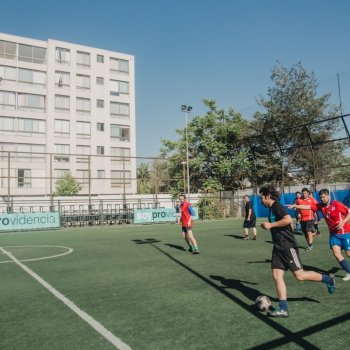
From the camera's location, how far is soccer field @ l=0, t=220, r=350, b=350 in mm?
4793

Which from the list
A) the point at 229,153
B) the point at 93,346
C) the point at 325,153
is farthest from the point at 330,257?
the point at 229,153

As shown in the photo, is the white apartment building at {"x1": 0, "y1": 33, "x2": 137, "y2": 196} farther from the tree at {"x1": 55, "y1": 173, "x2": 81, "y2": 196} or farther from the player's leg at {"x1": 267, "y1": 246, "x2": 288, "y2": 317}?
the player's leg at {"x1": 267, "y1": 246, "x2": 288, "y2": 317}

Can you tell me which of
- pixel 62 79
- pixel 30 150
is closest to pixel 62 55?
pixel 62 79

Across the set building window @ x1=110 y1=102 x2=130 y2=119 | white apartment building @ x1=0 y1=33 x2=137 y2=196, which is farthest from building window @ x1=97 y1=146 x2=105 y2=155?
building window @ x1=110 y1=102 x2=130 y2=119

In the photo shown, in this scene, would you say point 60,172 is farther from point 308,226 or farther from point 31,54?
point 308,226

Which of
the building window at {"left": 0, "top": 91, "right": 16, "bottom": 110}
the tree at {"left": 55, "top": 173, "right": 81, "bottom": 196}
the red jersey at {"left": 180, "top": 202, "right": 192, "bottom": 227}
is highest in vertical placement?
the building window at {"left": 0, "top": 91, "right": 16, "bottom": 110}

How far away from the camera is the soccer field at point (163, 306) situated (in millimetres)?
4793

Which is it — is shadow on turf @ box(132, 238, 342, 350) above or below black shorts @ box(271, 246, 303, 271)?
below

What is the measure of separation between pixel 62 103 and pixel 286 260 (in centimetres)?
5205

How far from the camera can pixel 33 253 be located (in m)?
14.0

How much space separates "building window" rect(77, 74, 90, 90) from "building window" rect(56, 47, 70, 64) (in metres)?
2.64

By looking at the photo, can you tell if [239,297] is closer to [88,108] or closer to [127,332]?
[127,332]

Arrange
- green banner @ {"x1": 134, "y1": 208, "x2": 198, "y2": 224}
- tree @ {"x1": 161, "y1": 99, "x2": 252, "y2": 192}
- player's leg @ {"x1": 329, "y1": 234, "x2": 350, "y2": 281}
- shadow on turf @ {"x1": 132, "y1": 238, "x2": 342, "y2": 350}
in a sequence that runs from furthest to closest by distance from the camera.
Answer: tree @ {"x1": 161, "y1": 99, "x2": 252, "y2": 192} → green banner @ {"x1": 134, "y1": 208, "x2": 198, "y2": 224} → player's leg @ {"x1": 329, "y1": 234, "x2": 350, "y2": 281} → shadow on turf @ {"x1": 132, "y1": 238, "x2": 342, "y2": 350}

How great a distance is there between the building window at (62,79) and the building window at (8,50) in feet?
19.1
